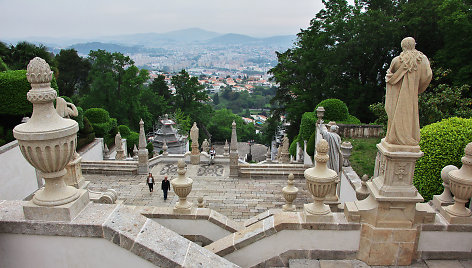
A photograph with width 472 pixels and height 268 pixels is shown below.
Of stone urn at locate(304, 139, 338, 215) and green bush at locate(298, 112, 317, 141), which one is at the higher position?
stone urn at locate(304, 139, 338, 215)

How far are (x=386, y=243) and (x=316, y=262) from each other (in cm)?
117

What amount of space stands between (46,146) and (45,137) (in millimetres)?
115

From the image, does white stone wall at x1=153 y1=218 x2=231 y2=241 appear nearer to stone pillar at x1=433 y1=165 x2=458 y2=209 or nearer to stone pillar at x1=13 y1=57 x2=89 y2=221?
stone pillar at x1=13 y1=57 x2=89 y2=221

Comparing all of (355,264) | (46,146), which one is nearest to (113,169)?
(46,146)

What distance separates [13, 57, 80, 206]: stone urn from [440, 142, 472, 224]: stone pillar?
5.68 metres

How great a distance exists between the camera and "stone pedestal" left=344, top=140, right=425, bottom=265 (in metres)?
4.93

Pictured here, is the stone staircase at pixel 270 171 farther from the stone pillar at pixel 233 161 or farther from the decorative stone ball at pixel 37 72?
the decorative stone ball at pixel 37 72

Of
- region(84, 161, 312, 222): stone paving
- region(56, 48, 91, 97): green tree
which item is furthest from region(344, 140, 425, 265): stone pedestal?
region(56, 48, 91, 97): green tree

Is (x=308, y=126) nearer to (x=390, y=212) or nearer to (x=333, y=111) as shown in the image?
(x=333, y=111)

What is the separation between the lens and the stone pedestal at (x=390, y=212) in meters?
4.93

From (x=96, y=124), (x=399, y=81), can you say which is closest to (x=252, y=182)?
(x=399, y=81)

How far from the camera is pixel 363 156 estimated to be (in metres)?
13.8

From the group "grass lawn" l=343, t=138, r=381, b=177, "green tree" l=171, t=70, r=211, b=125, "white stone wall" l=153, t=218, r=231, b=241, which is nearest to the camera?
"white stone wall" l=153, t=218, r=231, b=241

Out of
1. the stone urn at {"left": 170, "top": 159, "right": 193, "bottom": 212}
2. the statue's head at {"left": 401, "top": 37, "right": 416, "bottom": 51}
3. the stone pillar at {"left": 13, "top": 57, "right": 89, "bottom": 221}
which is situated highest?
the statue's head at {"left": 401, "top": 37, "right": 416, "bottom": 51}
